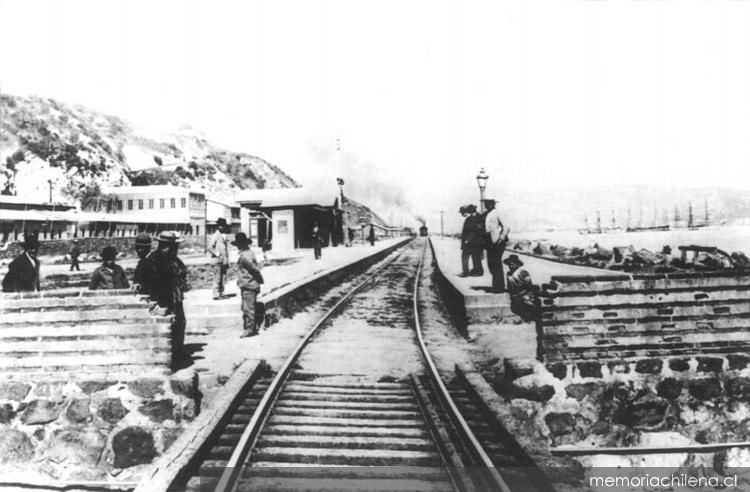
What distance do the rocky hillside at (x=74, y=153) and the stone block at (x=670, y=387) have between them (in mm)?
13481

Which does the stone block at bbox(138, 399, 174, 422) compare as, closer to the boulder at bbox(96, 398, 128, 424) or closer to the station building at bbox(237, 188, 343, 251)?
the boulder at bbox(96, 398, 128, 424)

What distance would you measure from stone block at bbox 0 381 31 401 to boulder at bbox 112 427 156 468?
36.1 inches

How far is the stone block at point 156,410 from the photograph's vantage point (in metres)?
4.45

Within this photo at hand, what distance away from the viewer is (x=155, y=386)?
14.4 feet

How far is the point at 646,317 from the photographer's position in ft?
16.1

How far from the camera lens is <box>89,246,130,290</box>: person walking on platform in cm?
524

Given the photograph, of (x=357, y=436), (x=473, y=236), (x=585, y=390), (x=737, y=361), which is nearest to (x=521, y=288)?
(x=585, y=390)

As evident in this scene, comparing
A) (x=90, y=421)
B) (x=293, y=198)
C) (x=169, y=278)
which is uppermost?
(x=293, y=198)

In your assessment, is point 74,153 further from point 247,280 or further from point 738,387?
point 738,387

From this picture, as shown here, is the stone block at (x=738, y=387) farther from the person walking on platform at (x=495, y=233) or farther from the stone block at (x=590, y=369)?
the person walking on platform at (x=495, y=233)

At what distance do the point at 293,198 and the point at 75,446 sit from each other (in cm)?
2674

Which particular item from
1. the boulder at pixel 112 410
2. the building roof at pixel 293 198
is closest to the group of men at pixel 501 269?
the boulder at pixel 112 410

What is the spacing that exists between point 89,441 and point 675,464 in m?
5.63

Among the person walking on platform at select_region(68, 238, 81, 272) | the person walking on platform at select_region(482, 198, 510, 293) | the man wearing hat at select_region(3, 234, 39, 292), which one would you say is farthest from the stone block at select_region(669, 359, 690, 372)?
the person walking on platform at select_region(68, 238, 81, 272)
